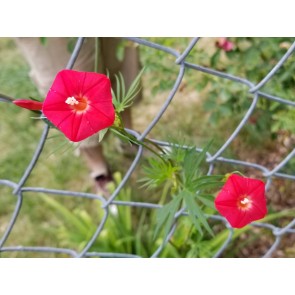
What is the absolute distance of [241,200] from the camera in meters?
0.62

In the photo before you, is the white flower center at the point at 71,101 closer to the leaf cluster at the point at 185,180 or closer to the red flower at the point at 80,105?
the red flower at the point at 80,105

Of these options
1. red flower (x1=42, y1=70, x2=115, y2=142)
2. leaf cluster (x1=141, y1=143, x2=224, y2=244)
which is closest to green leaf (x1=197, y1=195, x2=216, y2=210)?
Result: leaf cluster (x1=141, y1=143, x2=224, y2=244)

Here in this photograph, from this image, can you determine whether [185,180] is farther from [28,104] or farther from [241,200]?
[28,104]

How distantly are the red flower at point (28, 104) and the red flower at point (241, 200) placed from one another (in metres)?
0.28

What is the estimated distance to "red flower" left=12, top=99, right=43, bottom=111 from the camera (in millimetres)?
522

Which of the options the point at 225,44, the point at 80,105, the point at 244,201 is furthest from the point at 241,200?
the point at 225,44

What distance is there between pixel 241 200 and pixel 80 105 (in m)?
0.28

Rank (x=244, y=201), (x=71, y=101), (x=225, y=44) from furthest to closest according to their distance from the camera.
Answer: (x=225, y=44)
(x=244, y=201)
(x=71, y=101)

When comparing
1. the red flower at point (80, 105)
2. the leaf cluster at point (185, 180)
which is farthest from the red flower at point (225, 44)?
the red flower at point (80, 105)

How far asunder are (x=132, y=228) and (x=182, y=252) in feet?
1.73

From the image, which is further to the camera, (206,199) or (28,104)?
(206,199)

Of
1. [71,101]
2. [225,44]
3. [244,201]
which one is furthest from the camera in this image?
[225,44]

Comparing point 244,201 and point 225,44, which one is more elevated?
point 225,44

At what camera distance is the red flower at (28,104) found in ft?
1.71
